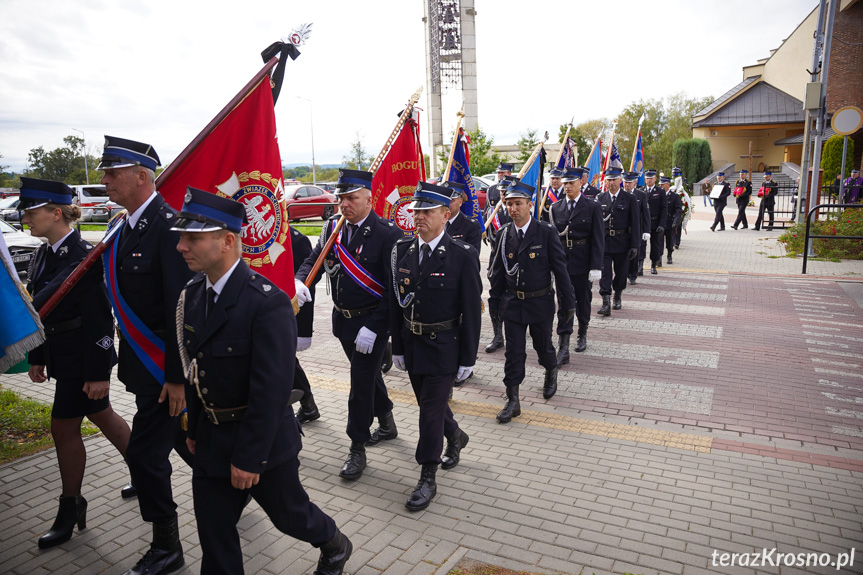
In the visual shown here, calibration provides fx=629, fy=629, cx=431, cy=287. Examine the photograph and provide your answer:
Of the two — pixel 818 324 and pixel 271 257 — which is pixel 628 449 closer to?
pixel 271 257

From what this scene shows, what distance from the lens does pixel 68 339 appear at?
416cm

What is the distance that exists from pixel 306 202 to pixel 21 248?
1544 cm

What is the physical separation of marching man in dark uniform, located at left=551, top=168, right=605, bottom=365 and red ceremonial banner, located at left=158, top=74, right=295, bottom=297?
4602 millimetres

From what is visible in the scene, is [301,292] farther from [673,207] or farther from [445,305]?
[673,207]

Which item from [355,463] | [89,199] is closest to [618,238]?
[355,463]

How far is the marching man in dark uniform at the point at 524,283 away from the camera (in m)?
6.16

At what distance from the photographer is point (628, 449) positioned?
5430 millimetres

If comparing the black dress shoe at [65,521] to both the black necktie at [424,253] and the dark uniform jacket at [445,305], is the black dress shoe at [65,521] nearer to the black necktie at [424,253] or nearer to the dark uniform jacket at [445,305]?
the dark uniform jacket at [445,305]

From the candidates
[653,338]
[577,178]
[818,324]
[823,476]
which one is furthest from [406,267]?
[818,324]

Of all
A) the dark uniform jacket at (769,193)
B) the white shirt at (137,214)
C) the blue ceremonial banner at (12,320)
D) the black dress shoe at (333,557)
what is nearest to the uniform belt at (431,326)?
the black dress shoe at (333,557)

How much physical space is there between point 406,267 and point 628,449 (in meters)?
2.54

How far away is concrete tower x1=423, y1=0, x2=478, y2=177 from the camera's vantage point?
1651 inches

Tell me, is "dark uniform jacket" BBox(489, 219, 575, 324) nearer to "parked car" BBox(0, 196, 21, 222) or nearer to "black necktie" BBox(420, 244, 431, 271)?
"black necktie" BBox(420, 244, 431, 271)

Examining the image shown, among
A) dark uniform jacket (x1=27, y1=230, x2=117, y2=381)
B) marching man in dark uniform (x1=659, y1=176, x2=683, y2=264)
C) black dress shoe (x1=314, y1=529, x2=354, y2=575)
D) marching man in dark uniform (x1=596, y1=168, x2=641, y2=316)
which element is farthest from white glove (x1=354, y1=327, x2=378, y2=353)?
marching man in dark uniform (x1=659, y1=176, x2=683, y2=264)
